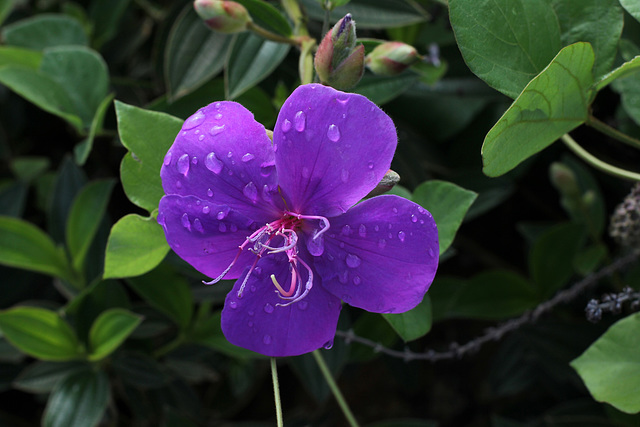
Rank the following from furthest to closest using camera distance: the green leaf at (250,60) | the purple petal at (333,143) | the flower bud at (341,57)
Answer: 1. the green leaf at (250,60)
2. the flower bud at (341,57)
3. the purple petal at (333,143)

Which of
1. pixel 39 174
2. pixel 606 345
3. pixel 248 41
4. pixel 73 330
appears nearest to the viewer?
pixel 606 345

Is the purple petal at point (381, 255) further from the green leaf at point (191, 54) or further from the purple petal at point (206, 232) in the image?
the green leaf at point (191, 54)

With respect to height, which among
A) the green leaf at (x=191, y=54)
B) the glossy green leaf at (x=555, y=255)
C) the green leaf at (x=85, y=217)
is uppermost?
the green leaf at (x=191, y=54)

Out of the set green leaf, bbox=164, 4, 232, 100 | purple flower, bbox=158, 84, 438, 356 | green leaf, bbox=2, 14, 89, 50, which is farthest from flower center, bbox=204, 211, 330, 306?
green leaf, bbox=2, 14, 89, 50

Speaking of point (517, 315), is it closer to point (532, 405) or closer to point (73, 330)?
point (532, 405)

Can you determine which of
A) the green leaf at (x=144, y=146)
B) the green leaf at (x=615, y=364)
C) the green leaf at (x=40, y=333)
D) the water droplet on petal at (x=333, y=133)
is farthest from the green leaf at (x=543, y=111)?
the green leaf at (x=40, y=333)

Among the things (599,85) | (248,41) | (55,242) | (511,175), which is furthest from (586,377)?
(55,242)

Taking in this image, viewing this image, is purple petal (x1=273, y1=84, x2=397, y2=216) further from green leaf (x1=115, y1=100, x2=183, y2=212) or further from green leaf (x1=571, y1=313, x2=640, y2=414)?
green leaf (x1=571, y1=313, x2=640, y2=414)
